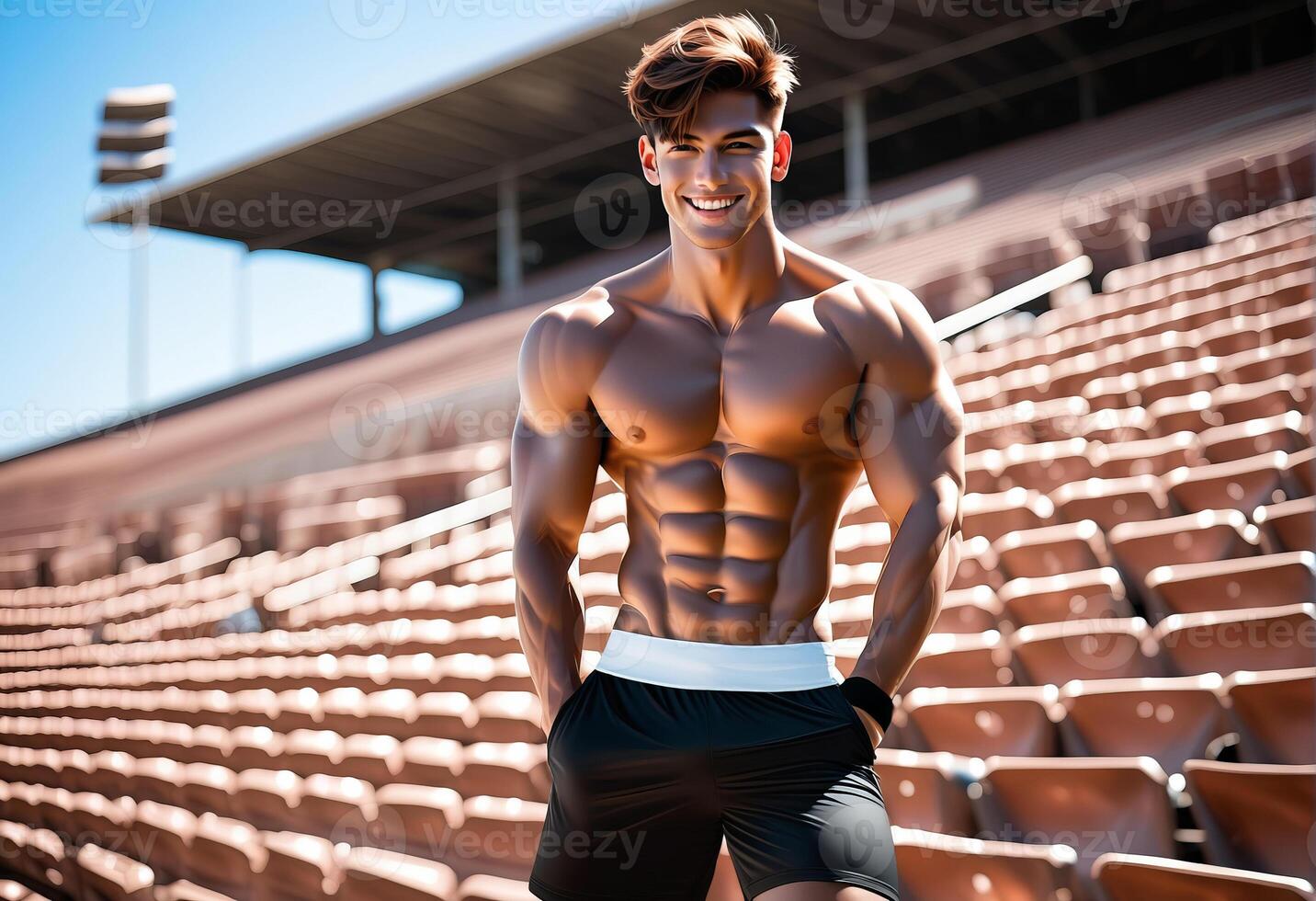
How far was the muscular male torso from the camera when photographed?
1.41 m

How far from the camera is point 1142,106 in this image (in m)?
12.3

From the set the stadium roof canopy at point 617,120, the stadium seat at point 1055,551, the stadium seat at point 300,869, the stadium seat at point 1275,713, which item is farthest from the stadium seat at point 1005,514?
the stadium roof canopy at point 617,120

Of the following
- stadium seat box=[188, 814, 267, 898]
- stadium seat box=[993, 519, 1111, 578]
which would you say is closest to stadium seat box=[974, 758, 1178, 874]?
stadium seat box=[993, 519, 1111, 578]

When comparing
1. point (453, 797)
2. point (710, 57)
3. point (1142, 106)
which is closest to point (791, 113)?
point (1142, 106)

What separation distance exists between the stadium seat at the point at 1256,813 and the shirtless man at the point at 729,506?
0.89 meters

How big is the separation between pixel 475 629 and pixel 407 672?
0.95 ft

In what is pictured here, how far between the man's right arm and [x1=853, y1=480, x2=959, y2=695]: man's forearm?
399mm

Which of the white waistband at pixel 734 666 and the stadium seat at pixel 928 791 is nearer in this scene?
the white waistband at pixel 734 666

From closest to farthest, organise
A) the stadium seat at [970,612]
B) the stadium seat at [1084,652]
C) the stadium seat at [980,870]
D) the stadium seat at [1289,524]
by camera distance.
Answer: the stadium seat at [980,870]
the stadium seat at [1084,652]
the stadium seat at [1289,524]
the stadium seat at [970,612]

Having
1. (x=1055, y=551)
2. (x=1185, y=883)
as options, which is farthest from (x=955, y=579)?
(x=1185, y=883)

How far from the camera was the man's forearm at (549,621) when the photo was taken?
150cm

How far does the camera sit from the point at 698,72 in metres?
1.40

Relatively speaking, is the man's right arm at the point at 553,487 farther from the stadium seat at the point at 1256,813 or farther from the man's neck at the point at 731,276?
the stadium seat at the point at 1256,813

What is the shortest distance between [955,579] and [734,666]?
2.36 meters
